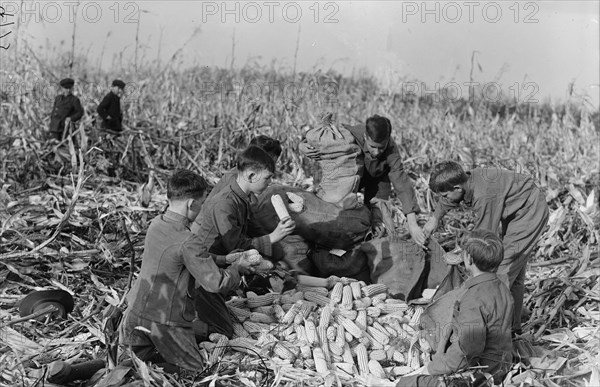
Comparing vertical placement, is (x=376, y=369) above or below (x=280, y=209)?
below

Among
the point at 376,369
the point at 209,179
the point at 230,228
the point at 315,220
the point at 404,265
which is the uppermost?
the point at 230,228

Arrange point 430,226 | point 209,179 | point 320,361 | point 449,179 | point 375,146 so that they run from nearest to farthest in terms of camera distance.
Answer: point 320,361 → point 449,179 → point 430,226 → point 375,146 → point 209,179

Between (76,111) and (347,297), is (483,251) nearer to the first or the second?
(347,297)

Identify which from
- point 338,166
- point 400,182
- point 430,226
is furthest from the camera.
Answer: point 400,182

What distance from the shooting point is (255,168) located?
402cm

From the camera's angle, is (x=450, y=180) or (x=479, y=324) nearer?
(x=479, y=324)

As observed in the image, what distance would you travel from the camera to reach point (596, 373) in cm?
360

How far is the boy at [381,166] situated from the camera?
4.99 m

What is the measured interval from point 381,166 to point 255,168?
Result: 158 cm

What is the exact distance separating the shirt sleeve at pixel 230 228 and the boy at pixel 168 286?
0.47m

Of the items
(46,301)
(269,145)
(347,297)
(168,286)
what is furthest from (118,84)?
(168,286)

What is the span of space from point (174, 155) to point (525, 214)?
3.88 meters

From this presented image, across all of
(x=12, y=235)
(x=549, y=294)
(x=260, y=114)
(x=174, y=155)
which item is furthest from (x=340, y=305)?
(x=260, y=114)

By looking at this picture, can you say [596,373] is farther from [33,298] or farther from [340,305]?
[33,298]
